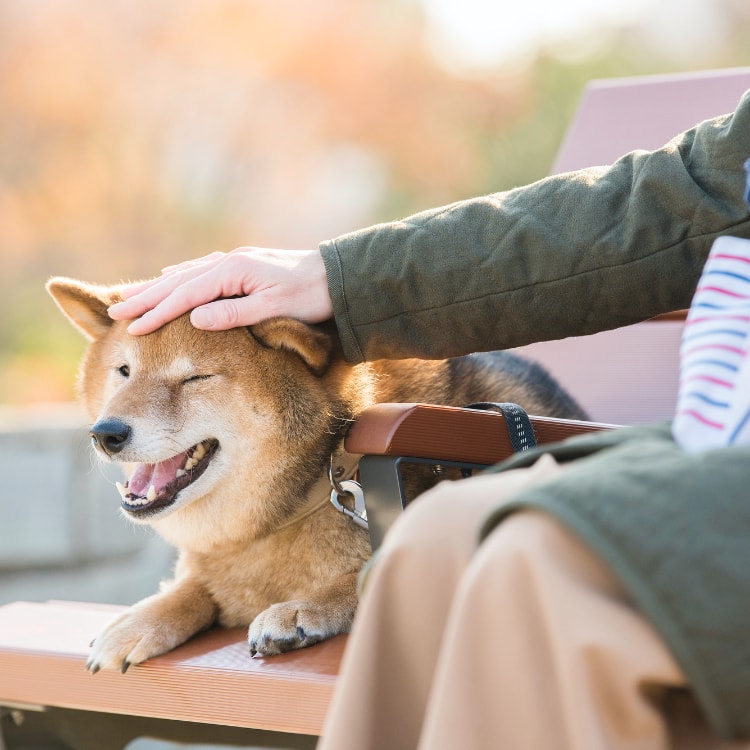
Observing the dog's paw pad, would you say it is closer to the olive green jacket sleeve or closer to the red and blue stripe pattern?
the olive green jacket sleeve

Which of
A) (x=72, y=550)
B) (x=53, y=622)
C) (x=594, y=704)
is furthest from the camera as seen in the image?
(x=72, y=550)

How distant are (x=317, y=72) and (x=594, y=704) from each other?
1165 centimetres

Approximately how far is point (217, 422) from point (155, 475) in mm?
155

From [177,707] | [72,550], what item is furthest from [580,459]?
[72,550]

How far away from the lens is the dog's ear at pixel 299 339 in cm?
164

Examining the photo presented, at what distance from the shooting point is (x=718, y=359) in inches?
42.0

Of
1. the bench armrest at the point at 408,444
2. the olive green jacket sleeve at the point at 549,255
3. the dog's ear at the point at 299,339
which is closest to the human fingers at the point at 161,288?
the dog's ear at the point at 299,339

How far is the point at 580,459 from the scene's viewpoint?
3.29 feet

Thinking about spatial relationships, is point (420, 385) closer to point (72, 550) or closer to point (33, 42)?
point (72, 550)

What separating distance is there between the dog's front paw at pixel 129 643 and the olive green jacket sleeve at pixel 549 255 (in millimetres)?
520

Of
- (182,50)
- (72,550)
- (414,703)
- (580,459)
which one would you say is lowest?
(72,550)

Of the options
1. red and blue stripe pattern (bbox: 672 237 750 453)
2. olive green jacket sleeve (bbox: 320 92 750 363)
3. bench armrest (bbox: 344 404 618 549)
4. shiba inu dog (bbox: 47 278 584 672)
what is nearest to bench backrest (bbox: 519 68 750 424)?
shiba inu dog (bbox: 47 278 584 672)

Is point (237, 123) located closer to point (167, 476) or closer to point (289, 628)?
point (167, 476)

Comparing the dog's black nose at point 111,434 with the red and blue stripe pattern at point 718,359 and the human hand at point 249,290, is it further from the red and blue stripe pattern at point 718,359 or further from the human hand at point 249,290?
the red and blue stripe pattern at point 718,359
